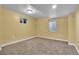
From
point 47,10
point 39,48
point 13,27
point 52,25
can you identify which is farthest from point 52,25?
point 13,27

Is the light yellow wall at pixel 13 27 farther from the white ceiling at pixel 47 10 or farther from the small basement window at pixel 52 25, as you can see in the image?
the small basement window at pixel 52 25

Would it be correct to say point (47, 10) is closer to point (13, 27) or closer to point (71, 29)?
point (71, 29)

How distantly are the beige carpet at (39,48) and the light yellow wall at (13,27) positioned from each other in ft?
0.35

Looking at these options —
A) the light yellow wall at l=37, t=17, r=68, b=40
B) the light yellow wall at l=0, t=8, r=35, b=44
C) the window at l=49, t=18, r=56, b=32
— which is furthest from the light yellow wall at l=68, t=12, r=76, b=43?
the light yellow wall at l=0, t=8, r=35, b=44

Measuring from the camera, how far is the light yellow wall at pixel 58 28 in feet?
4.77

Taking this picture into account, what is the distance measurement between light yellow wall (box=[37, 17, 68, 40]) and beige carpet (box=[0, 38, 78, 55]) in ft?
0.30

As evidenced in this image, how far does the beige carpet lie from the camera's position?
4.47 feet

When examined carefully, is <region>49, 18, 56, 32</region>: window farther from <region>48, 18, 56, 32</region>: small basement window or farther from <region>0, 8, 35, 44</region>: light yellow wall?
<region>0, 8, 35, 44</region>: light yellow wall

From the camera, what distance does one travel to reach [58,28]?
1.47m

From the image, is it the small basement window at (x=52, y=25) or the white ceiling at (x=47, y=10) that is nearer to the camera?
the white ceiling at (x=47, y=10)

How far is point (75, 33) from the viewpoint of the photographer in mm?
1456

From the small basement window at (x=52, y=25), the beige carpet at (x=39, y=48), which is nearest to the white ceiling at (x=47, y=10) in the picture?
the small basement window at (x=52, y=25)

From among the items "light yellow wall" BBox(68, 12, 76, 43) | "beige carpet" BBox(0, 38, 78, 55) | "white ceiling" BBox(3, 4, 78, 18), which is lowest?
"beige carpet" BBox(0, 38, 78, 55)

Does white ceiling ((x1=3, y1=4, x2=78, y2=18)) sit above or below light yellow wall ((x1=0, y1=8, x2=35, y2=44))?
above
